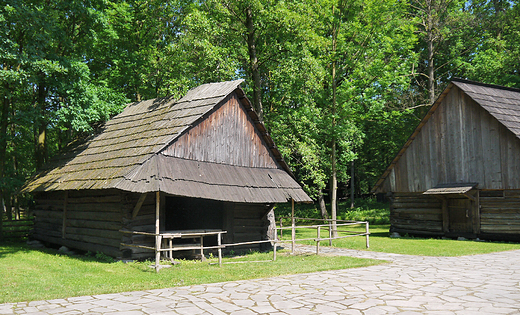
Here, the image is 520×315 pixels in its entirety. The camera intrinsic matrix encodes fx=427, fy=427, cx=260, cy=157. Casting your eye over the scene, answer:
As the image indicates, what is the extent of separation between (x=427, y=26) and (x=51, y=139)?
101 feet

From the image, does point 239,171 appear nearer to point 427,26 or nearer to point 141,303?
point 141,303

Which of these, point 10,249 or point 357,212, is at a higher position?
point 357,212

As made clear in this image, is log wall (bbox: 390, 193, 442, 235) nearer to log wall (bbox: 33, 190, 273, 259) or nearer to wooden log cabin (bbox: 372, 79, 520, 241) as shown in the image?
wooden log cabin (bbox: 372, 79, 520, 241)

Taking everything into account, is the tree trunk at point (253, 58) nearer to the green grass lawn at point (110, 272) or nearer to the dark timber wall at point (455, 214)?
the green grass lawn at point (110, 272)

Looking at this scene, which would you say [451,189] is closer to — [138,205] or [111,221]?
Result: [138,205]

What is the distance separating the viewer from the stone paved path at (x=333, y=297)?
708 centimetres

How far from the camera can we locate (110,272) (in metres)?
11.4

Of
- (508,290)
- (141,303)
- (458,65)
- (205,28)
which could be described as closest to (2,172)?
(205,28)

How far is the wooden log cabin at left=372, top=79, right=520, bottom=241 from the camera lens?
1894 centimetres

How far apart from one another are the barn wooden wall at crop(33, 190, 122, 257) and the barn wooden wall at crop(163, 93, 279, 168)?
9.17ft

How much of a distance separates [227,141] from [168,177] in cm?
356

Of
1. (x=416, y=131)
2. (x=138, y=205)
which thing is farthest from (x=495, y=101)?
(x=138, y=205)

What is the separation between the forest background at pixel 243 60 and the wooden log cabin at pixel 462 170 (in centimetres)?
336

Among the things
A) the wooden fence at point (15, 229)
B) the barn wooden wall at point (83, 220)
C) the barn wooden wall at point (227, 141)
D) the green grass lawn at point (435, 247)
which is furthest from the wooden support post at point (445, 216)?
the wooden fence at point (15, 229)
